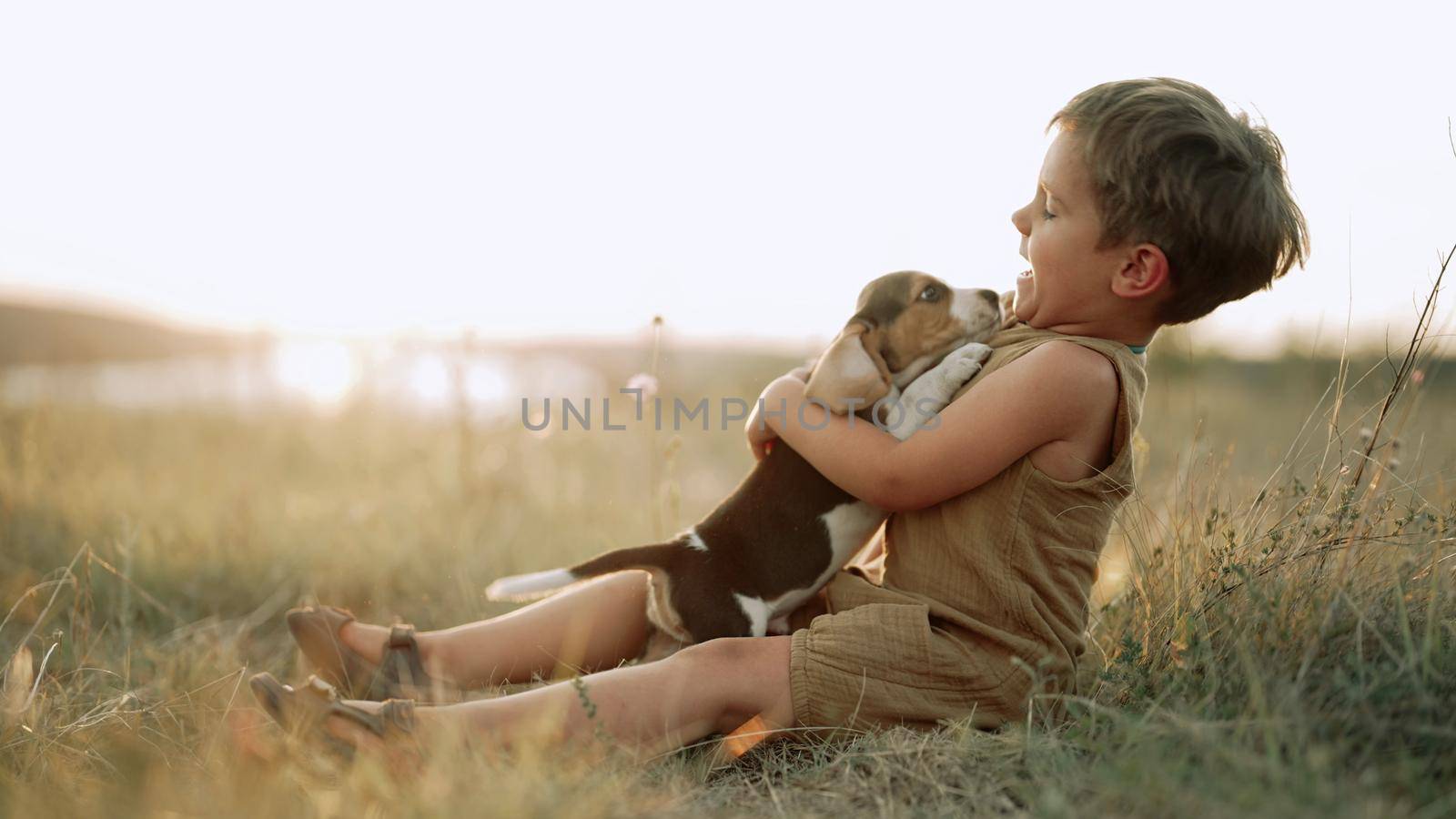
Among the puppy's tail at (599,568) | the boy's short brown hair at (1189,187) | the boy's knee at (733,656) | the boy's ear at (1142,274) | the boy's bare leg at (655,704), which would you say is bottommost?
the boy's bare leg at (655,704)

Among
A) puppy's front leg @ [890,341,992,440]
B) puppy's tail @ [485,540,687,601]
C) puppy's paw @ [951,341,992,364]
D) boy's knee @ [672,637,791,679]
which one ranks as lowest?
boy's knee @ [672,637,791,679]

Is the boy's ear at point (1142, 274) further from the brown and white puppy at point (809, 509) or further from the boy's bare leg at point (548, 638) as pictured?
the boy's bare leg at point (548, 638)

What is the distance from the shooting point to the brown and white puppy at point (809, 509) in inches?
100

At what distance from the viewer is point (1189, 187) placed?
7.54ft

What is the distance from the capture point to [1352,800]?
1.59 meters

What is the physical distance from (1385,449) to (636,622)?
2138 millimetres

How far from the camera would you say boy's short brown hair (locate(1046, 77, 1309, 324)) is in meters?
2.31

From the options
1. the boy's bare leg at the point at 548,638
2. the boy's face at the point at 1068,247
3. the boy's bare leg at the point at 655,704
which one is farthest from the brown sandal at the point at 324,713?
the boy's face at the point at 1068,247

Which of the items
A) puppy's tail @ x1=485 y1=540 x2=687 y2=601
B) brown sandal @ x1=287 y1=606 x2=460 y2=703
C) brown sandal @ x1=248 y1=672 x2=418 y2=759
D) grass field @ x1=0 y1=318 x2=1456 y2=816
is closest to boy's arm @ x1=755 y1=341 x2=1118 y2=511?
grass field @ x1=0 y1=318 x2=1456 y2=816

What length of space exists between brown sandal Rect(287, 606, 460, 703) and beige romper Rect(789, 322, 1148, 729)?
1.05 m

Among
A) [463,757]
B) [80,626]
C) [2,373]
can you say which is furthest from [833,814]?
[2,373]

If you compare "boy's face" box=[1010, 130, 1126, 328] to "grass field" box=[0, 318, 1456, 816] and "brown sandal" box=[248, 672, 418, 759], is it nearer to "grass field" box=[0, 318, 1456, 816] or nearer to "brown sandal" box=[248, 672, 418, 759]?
"grass field" box=[0, 318, 1456, 816]

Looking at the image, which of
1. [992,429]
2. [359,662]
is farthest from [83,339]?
[992,429]

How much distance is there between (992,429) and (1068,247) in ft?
1.59
